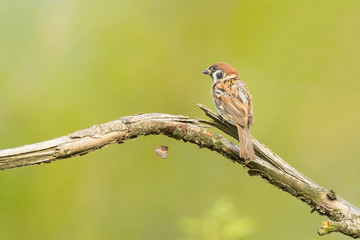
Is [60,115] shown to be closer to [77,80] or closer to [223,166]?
[77,80]

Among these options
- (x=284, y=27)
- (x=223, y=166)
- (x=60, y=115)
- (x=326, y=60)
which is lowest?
(x=223, y=166)

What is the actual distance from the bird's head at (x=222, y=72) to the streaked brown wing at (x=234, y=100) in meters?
0.12

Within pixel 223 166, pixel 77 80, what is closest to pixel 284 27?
pixel 223 166

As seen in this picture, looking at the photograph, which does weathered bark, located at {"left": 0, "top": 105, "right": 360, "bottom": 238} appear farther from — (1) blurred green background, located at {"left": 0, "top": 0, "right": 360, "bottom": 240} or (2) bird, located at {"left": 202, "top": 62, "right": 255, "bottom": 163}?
(1) blurred green background, located at {"left": 0, "top": 0, "right": 360, "bottom": 240}

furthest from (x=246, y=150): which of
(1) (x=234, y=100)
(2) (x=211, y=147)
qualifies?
(1) (x=234, y=100)

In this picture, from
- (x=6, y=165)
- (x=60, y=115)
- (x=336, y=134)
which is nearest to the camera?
(x=6, y=165)

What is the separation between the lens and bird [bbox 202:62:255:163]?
13.0 feet

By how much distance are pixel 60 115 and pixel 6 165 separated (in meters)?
4.81

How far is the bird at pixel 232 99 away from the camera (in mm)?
3957

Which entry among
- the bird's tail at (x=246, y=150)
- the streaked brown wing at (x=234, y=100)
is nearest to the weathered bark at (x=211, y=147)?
the bird's tail at (x=246, y=150)

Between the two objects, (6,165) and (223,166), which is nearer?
(6,165)

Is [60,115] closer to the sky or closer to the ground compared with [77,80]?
closer to the ground

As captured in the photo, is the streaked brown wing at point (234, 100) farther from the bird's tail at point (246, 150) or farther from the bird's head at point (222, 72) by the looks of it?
the bird's tail at point (246, 150)

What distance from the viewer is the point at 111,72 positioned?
8.09m
